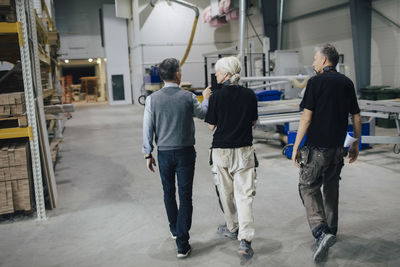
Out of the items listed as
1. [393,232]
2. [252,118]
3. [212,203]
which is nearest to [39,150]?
[212,203]

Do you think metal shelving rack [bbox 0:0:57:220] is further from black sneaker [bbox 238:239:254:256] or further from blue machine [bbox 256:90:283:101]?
blue machine [bbox 256:90:283:101]

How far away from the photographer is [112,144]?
9.27 meters

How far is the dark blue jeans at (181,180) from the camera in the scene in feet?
10.4

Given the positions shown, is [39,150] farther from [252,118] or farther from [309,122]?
[309,122]

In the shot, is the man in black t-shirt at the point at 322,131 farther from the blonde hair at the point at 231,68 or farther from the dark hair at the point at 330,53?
the blonde hair at the point at 231,68

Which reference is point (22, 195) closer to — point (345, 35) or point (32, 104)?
point (32, 104)

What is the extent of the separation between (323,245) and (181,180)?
1272 mm

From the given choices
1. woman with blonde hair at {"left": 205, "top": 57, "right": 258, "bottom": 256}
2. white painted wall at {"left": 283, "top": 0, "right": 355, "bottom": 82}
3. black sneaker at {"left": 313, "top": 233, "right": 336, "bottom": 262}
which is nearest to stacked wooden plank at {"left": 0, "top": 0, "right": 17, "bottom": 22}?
woman with blonde hair at {"left": 205, "top": 57, "right": 258, "bottom": 256}

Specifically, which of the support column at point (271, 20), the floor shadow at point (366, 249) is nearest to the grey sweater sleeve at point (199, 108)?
the floor shadow at point (366, 249)

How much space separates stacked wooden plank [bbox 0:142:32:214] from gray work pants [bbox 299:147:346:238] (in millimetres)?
3117

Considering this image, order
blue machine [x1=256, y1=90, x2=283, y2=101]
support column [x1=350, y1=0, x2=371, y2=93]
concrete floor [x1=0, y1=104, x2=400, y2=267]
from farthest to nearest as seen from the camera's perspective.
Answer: support column [x1=350, y1=0, x2=371, y2=93]
blue machine [x1=256, y1=90, x2=283, y2=101]
concrete floor [x1=0, y1=104, x2=400, y2=267]

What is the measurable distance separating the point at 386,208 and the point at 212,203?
2.01 meters

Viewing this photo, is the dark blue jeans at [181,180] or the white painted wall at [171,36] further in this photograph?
the white painted wall at [171,36]

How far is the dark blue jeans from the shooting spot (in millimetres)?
3168
